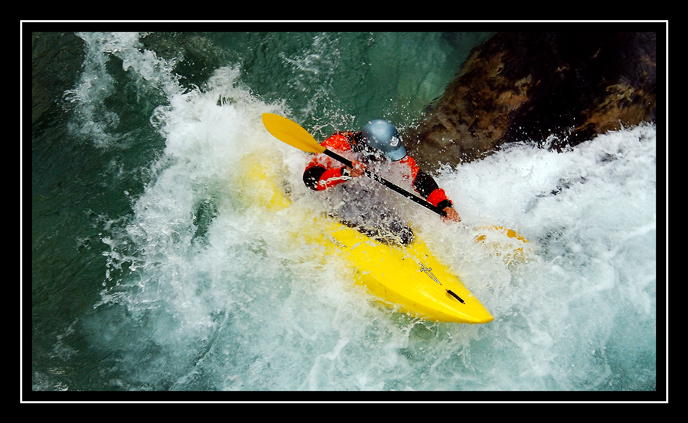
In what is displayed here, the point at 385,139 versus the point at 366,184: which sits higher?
the point at 385,139

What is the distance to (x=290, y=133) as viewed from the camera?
14.2 feet

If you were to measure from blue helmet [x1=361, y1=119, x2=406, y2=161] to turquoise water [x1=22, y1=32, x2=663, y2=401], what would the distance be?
826 mm

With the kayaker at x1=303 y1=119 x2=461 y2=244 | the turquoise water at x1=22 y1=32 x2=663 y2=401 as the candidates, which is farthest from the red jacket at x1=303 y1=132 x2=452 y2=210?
the turquoise water at x1=22 y1=32 x2=663 y2=401

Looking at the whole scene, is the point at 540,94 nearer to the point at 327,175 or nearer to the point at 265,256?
the point at 327,175

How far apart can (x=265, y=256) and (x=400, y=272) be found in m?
1.34

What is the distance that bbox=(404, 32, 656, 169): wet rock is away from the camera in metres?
4.77

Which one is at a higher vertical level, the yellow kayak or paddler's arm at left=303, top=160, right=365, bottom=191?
paddler's arm at left=303, top=160, right=365, bottom=191

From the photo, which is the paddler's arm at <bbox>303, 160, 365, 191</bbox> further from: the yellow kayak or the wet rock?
the wet rock

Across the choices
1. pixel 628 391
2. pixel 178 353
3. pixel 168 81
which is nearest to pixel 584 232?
pixel 628 391

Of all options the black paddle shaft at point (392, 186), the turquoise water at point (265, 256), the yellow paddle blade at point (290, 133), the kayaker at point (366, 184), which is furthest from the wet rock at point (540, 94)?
the yellow paddle blade at point (290, 133)

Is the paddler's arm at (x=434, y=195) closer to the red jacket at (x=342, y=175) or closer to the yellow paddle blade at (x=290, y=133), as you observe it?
the red jacket at (x=342, y=175)

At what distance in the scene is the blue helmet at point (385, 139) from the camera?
3.82 m

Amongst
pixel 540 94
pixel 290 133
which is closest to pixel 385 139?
pixel 290 133
